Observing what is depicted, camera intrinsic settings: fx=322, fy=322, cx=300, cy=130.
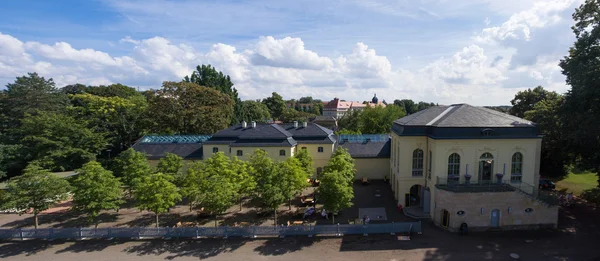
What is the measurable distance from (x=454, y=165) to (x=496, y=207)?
3946 mm

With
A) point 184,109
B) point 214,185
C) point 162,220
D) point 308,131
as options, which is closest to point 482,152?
point 308,131

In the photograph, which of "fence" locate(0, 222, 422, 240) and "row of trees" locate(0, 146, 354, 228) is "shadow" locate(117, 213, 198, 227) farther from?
"fence" locate(0, 222, 422, 240)

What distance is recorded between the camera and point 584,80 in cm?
2156

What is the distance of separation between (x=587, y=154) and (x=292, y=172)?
79.1 feet

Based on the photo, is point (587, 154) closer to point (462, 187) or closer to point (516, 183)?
point (516, 183)

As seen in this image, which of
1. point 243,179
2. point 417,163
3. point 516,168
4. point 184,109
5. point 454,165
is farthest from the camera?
point 184,109

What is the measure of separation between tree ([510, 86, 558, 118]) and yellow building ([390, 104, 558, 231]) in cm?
2714

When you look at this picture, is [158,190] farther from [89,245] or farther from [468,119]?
[468,119]

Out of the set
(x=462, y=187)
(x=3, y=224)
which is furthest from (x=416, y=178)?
(x=3, y=224)

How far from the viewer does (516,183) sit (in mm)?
25016

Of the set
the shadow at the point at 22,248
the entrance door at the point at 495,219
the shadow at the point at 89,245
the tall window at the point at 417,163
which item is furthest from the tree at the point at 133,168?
the entrance door at the point at 495,219

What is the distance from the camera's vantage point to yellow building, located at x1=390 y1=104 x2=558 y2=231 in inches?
902

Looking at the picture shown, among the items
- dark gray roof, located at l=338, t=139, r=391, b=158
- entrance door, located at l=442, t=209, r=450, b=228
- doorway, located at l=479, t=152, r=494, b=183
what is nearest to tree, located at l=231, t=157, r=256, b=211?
entrance door, located at l=442, t=209, r=450, b=228

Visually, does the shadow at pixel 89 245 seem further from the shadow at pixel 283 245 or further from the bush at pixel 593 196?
the bush at pixel 593 196
